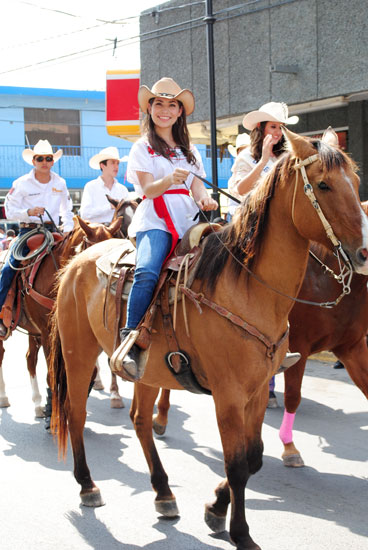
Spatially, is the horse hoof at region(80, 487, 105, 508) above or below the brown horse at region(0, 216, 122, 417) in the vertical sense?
below

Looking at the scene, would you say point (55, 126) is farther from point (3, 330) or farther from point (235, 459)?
point (235, 459)

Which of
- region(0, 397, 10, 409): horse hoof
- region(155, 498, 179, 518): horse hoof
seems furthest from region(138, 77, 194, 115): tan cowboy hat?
region(0, 397, 10, 409): horse hoof

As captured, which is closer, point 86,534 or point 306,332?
point 86,534

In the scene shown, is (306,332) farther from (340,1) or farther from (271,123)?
(340,1)

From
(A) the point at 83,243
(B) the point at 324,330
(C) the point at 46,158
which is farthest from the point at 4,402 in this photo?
(B) the point at 324,330

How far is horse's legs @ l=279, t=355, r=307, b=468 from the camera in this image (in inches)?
224

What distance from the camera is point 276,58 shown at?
42.2 ft

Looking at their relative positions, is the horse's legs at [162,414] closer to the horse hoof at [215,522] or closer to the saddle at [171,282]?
the saddle at [171,282]

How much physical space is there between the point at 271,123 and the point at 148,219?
2039 millimetres

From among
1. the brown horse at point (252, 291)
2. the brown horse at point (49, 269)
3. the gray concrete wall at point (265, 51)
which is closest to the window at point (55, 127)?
the gray concrete wall at point (265, 51)

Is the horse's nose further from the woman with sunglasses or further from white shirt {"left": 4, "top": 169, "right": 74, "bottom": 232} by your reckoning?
white shirt {"left": 4, "top": 169, "right": 74, "bottom": 232}

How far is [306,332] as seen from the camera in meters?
5.81

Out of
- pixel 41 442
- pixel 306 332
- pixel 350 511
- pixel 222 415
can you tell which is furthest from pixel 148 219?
pixel 41 442

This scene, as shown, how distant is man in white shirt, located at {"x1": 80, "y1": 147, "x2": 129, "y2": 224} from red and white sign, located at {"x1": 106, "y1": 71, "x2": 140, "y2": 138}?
193 inches
